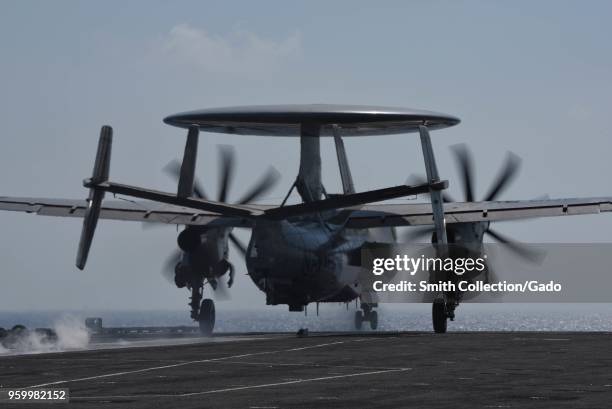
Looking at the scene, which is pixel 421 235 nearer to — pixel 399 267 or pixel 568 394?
pixel 399 267

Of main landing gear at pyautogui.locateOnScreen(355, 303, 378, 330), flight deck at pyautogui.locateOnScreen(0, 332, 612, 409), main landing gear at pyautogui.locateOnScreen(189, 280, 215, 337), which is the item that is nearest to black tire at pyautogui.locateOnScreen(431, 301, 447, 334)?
flight deck at pyautogui.locateOnScreen(0, 332, 612, 409)

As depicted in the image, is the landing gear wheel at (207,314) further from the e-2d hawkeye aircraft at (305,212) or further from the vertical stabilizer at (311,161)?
the vertical stabilizer at (311,161)

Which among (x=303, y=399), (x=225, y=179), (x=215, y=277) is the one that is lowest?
(x=303, y=399)

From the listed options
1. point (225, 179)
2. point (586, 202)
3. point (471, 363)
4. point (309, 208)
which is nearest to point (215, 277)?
point (225, 179)

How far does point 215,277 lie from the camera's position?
193 ft

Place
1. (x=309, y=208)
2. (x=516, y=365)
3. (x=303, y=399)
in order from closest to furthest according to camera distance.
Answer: (x=303, y=399), (x=516, y=365), (x=309, y=208)

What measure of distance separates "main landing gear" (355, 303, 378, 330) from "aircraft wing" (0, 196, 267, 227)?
16022mm

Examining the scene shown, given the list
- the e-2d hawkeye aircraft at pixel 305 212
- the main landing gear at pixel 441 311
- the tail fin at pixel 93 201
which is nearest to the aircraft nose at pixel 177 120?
the e-2d hawkeye aircraft at pixel 305 212

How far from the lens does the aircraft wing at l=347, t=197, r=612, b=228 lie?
5372 cm

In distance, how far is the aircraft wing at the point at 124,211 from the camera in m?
55.9

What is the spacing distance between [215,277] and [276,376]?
98.9ft

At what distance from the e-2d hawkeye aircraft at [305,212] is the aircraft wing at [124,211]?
0.16 feet

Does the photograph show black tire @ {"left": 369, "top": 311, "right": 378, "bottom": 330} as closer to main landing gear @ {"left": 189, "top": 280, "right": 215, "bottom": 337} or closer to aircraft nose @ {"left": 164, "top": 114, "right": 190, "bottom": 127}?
main landing gear @ {"left": 189, "top": 280, "right": 215, "bottom": 337}

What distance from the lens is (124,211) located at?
187 ft
